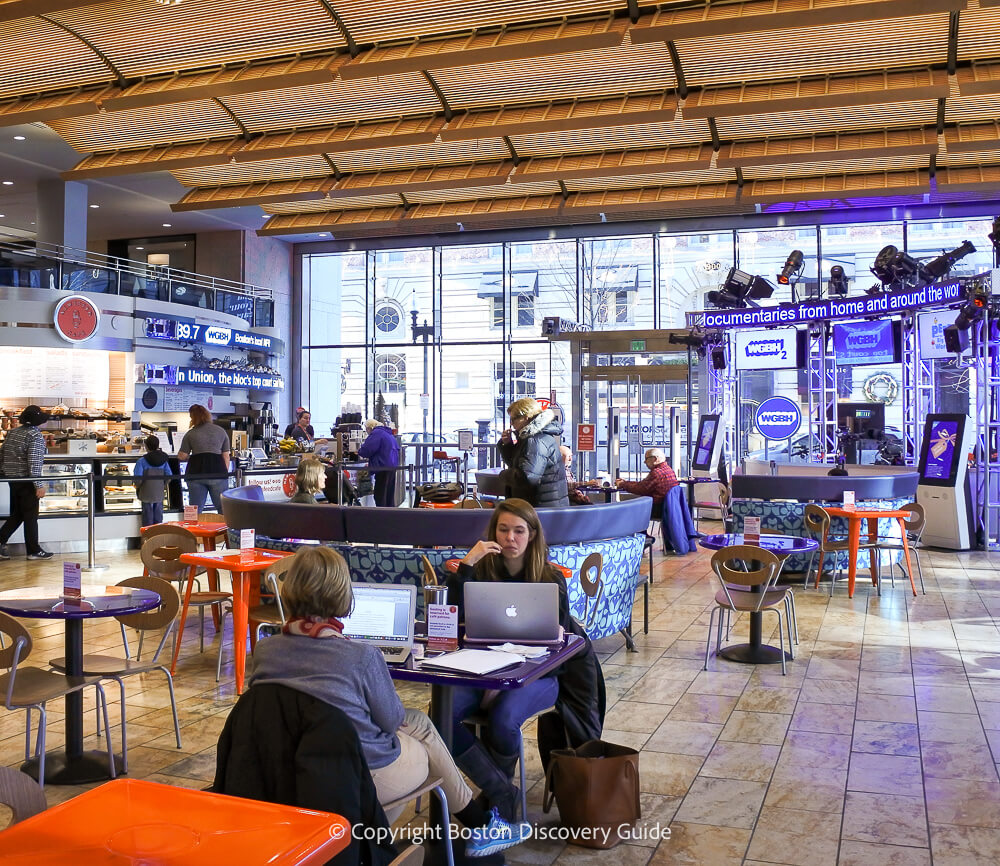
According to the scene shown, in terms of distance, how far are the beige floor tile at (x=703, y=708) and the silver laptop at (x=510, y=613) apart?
187 centimetres

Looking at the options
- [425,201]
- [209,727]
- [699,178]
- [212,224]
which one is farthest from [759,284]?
[209,727]

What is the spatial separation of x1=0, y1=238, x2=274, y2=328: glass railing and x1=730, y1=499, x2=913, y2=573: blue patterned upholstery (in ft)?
33.0

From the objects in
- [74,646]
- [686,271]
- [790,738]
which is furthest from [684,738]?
[686,271]

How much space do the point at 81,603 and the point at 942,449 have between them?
1059 centimetres

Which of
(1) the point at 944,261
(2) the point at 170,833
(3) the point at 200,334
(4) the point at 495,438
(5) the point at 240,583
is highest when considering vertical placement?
(1) the point at 944,261

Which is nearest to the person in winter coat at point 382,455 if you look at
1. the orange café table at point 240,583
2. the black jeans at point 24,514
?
the black jeans at point 24,514

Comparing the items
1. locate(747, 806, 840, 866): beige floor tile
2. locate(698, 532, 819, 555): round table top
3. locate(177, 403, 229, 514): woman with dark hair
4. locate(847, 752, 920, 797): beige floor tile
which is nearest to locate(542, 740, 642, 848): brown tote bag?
locate(747, 806, 840, 866): beige floor tile

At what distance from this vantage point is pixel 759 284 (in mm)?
14984

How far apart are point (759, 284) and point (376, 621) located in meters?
12.8

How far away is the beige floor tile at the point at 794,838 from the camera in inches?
131

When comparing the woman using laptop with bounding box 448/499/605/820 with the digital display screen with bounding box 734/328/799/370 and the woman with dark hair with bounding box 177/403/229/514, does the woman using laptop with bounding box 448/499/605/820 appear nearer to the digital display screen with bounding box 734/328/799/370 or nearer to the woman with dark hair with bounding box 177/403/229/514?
the woman with dark hair with bounding box 177/403/229/514

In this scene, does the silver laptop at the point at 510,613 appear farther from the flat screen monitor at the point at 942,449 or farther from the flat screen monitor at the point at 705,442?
the flat screen monitor at the point at 705,442

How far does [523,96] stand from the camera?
10.2m

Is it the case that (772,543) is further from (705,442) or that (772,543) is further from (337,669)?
(705,442)
